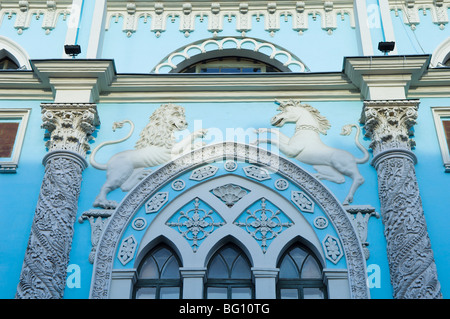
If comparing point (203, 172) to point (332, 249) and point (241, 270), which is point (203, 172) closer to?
point (241, 270)

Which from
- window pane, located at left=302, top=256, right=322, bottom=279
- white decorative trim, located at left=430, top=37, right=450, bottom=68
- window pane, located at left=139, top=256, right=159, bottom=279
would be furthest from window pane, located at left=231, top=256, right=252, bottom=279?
white decorative trim, located at left=430, top=37, right=450, bottom=68

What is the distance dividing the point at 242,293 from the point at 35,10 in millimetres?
6348

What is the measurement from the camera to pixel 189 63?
12.5 m

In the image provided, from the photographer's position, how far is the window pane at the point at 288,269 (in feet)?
32.3

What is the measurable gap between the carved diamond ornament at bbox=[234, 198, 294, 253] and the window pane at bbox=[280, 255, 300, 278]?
1.12ft

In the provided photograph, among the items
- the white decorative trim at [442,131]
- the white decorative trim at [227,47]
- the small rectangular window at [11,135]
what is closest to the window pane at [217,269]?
the small rectangular window at [11,135]

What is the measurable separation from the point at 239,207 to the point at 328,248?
1350 mm

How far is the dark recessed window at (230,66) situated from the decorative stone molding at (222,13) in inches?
19.0

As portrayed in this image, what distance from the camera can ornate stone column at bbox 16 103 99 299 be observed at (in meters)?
9.27

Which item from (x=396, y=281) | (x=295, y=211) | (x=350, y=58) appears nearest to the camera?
(x=396, y=281)

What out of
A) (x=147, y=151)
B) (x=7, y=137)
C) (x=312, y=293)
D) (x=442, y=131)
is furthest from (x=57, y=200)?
(x=442, y=131)

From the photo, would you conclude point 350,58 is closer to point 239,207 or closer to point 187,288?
point 239,207

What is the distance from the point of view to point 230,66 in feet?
41.3

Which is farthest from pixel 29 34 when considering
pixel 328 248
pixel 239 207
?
pixel 328 248
